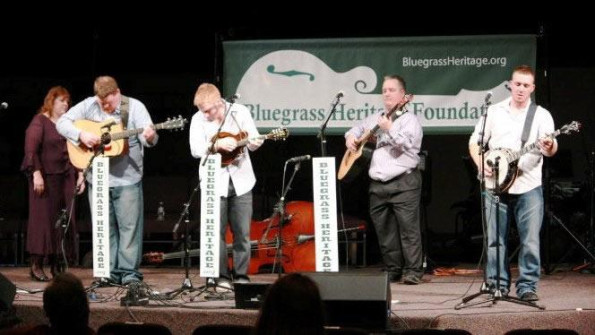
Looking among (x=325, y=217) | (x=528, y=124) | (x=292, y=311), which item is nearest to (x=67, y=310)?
(x=292, y=311)

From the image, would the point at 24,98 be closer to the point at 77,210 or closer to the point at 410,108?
the point at 77,210

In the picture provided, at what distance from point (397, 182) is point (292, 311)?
567cm

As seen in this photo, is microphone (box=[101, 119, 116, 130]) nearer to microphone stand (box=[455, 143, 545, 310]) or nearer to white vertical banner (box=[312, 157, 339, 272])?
white vertical banner (box=[312, 157, 339, 272])

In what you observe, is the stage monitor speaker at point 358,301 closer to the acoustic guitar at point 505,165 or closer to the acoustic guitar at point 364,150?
the acoustic guitar at point 505,165

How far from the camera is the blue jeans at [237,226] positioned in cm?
870

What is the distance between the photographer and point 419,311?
755 cm

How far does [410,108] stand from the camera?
A: 1033 cm

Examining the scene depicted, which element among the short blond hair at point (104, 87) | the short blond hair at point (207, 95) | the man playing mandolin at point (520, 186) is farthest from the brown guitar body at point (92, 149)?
the man playing mandolin at point (520, 186)

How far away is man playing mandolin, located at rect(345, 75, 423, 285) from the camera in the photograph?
30.5 feet

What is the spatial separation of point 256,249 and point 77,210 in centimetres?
397

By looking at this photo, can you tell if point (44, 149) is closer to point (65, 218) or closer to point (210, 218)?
point (65, 218)

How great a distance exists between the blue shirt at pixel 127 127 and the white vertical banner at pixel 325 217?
5.50 ft

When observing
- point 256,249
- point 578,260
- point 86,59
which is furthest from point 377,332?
point 86,59

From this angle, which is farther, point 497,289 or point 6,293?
point 497,289
